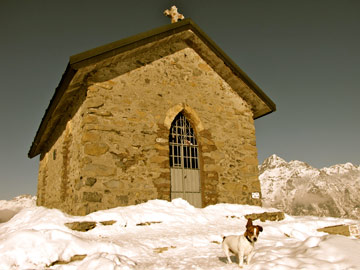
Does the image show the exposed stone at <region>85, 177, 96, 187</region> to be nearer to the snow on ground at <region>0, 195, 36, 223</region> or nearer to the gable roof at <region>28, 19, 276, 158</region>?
the gable roof at <region>28, 19, 276, 158</region>

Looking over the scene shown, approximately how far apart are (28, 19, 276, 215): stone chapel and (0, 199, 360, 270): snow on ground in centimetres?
105

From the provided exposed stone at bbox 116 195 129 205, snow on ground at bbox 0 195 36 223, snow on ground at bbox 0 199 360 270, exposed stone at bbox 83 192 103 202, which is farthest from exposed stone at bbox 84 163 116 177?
snow on ground at bbox 0 195 36 223

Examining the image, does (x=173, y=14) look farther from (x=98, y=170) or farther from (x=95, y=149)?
(x=98, y=170)

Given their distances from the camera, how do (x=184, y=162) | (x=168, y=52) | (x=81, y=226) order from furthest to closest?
1. (x=168, y=52)
2. (x=184, y=162)
3. (x=81, y=226)

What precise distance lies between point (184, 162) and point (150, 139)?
142cm

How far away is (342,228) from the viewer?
6.80m

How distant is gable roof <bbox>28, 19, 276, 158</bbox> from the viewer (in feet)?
23.1

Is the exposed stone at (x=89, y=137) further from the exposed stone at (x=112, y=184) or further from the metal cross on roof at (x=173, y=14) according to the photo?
the metal cross on roof at (x=173, y=14)

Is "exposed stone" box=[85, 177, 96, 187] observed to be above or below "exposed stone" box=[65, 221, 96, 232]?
above

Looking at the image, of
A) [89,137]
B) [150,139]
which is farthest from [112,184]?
[150,139]

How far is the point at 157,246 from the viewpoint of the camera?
182 inches

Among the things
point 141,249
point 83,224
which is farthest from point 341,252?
point 83,224

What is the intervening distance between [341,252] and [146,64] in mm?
6865

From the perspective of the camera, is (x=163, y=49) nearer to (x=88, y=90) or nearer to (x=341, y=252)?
(x=88, y=90)
